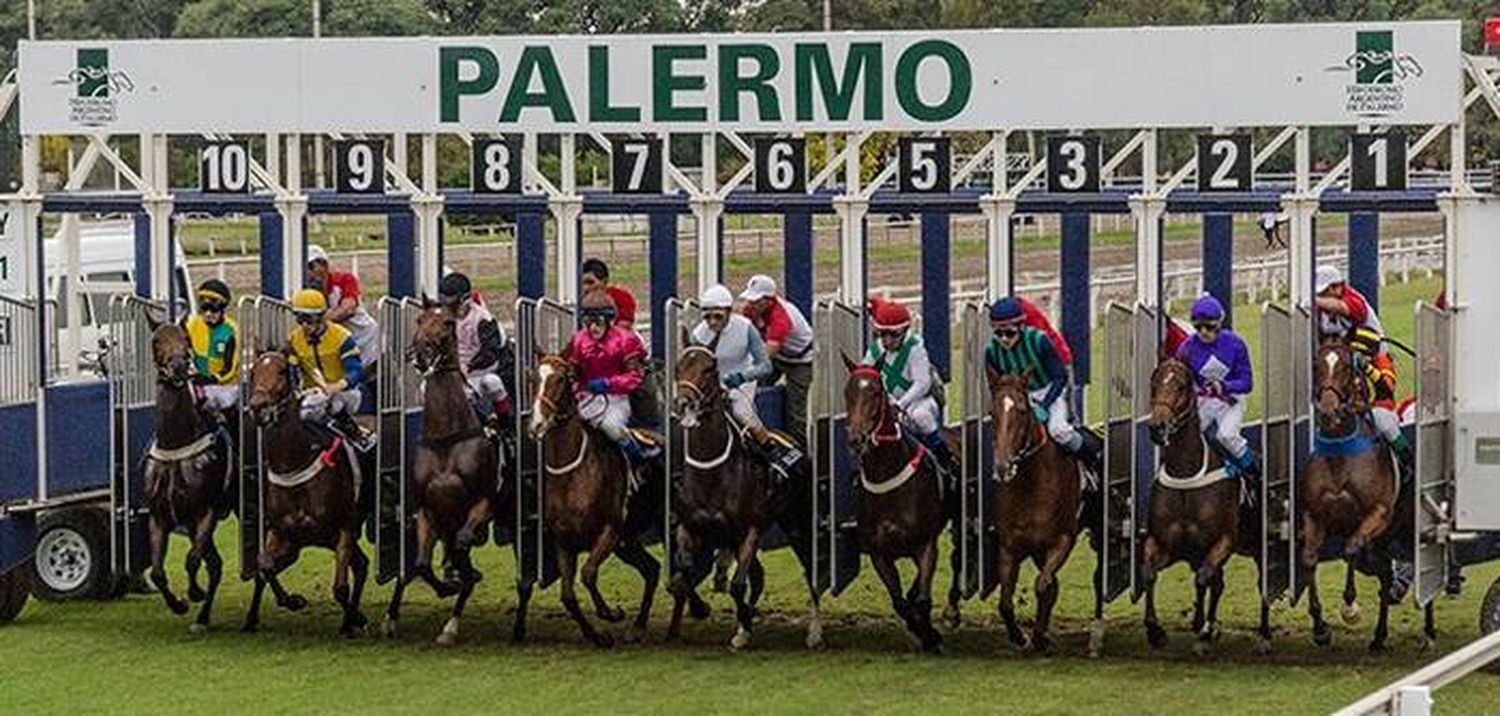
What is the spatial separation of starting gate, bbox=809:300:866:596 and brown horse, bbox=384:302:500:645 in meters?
1.38

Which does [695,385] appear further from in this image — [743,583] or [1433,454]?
[1433,454]

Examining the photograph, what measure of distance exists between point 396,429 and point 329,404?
0.34 m

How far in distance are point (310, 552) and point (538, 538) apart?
419 cm

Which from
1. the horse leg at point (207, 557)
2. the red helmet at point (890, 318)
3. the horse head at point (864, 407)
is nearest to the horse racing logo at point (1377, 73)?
the red helmet at point (890, 318)

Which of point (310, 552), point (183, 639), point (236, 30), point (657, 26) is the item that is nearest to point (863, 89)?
point (183, 639)

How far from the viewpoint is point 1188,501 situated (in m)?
13.0

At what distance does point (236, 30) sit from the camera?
5362 cm

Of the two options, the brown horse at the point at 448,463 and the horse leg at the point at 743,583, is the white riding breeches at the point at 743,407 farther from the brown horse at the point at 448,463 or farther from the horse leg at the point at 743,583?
the brown horse at the point at 448,463

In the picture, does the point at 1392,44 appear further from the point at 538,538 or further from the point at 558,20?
the point at 558,20

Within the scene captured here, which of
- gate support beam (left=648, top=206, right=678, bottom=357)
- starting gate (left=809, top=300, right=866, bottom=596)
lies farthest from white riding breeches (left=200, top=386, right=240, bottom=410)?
starting gate (left=809, top=300, right=866, bottom=596)

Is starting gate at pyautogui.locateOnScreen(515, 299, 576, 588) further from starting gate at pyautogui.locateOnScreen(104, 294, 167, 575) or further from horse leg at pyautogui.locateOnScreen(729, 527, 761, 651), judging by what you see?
starting gate at pyautogui.locateOnScreen(104, 294, 167, 575)

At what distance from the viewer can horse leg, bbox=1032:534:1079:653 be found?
43.1 feet

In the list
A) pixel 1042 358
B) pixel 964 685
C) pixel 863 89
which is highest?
pixel 863 89

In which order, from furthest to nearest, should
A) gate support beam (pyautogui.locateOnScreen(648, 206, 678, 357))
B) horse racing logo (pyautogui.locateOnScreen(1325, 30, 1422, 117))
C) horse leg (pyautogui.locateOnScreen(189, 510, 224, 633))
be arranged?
gate support beam (pyautogui.locateOnScreen(648, 206, 678, 357)), horse leg (pyautogui.locateOnScreen(189, 510, 224, 633)), horse racing logo (pyautogui.locateOnScreen(1325, 30, 1422, 117))
